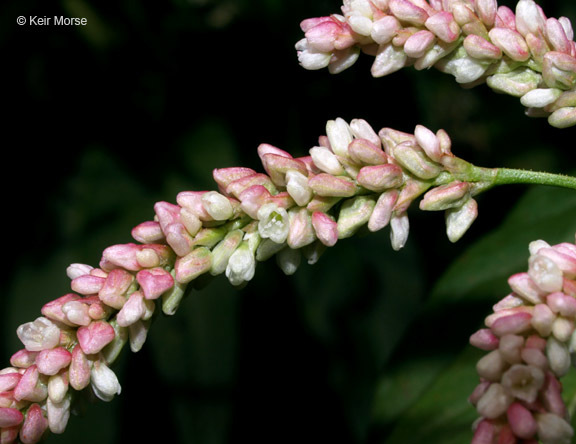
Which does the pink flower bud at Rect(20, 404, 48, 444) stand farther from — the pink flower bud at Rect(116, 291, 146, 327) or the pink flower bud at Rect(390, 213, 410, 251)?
the pink flower bud at Rect(390, 213, 410, 251)

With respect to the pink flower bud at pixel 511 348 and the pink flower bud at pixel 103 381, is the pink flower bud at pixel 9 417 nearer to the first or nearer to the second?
the pink flower bud at pixel 103 381

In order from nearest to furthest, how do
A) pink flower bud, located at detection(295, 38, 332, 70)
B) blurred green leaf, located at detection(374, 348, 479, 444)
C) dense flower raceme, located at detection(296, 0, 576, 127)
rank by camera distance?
dense flower raceme, located at detection(296, 0, 576, 127) < pink flower bud, located at detection(295, 38, 332, 70) < blurred green leaf, located at detection(374, 348, 479, 444)

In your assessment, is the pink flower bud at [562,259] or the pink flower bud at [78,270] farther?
the pink flower bud at [78,270]

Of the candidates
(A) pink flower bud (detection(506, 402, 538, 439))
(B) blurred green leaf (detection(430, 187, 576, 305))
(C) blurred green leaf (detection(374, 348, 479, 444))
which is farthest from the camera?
(B) blurred green leaf (detection(430, 187, 576, 305))

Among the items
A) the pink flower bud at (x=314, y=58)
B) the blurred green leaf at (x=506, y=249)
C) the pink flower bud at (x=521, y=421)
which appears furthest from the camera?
the blurred green leaf at (x=506, y=249)

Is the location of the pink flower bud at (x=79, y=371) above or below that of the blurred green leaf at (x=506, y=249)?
above

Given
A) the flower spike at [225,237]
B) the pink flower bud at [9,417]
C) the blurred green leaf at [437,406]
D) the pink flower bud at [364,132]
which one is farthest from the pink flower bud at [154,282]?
the blurred green leaf at [437,406]

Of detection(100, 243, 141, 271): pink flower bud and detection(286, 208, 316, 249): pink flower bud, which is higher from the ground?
detection(100, 243, 141, 271): pink flower bud

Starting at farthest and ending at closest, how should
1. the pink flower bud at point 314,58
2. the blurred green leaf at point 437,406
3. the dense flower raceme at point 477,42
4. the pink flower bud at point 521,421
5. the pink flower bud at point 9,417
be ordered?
the blurred green leaf at point 437,406
the pink flower bud at point 314,58
the dense flower raceme at point 477,42
the pink flower bud at point 9,417
the pink flower bud at point 521,421

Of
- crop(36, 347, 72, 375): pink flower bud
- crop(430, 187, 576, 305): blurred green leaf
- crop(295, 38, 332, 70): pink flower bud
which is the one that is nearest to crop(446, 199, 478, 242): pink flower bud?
crop(295, 38, 332, 70): pink flower bud
